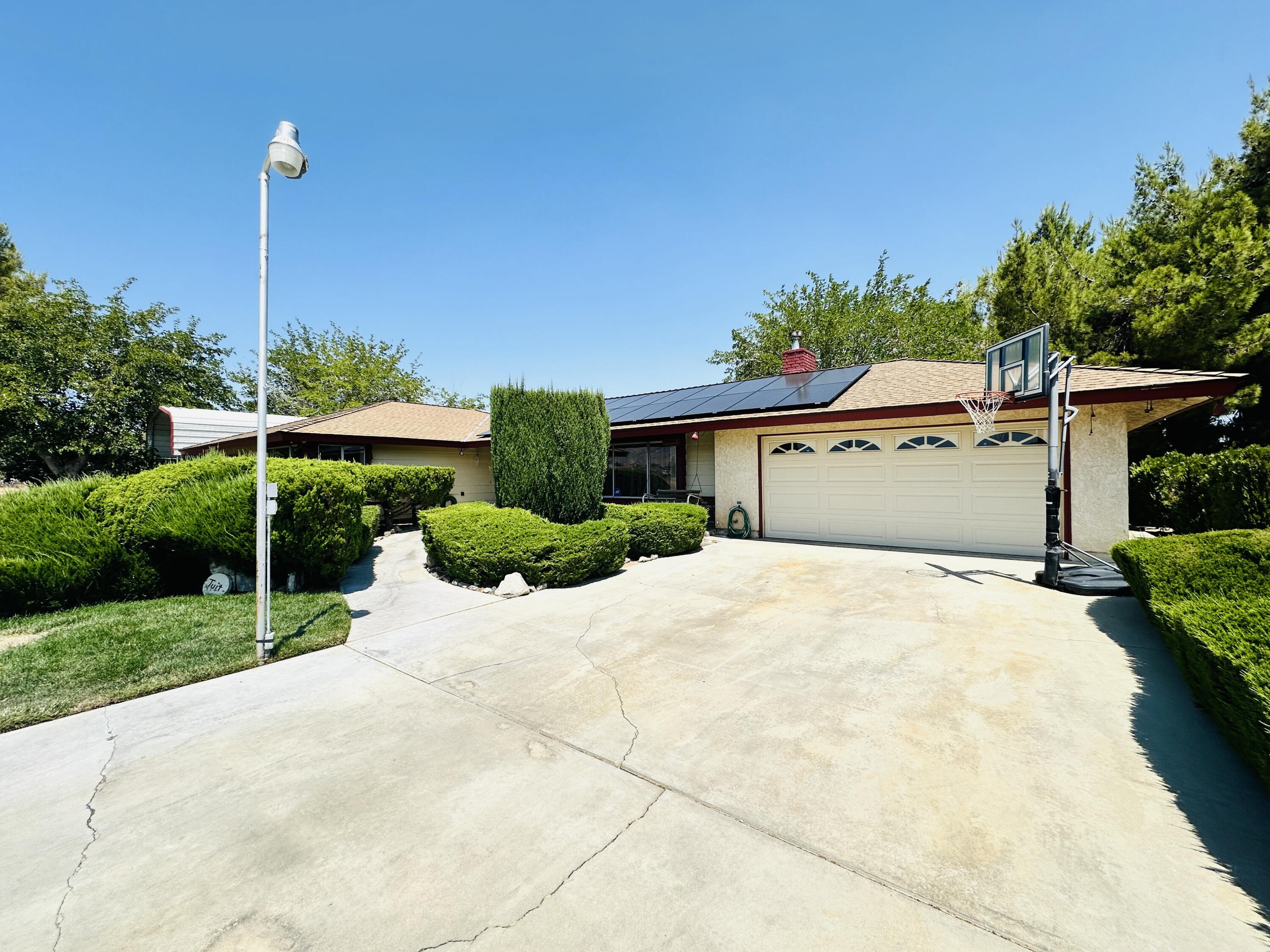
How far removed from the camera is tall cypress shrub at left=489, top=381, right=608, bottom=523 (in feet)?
27.3

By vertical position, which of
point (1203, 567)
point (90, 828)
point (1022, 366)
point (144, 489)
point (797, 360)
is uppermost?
point (797, 360)

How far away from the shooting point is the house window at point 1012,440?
8.41 metres

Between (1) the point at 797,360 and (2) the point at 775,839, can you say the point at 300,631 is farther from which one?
(1) the point at 797,360

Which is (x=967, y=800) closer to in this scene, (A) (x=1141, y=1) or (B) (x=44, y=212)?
(A) (x=1141, y=1)

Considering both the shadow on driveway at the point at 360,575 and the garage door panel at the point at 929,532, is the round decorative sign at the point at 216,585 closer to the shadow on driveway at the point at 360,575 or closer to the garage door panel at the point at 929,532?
the shadow on driveway at the point at 360,575

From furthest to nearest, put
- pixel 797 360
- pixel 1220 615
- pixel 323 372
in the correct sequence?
pixel 323 372
pixel 797 360
pixel 1220 615

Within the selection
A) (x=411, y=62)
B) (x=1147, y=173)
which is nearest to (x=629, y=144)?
(x=411, y=62)

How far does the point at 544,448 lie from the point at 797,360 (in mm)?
8981

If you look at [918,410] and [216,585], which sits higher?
[918,410]

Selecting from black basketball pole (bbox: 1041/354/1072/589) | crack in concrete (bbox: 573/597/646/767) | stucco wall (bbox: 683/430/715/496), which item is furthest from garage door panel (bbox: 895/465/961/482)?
crack in concrete (bbox: 573/597/646/767)

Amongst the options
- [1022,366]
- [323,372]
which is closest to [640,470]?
[1022,366]

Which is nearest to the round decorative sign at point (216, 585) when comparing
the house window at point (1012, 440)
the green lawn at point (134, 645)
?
the green lawn at point (134, 645)

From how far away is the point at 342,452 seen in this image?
1401cm

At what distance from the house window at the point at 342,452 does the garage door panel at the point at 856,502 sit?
12.2m
